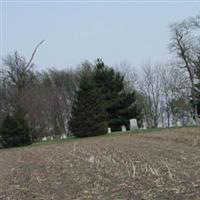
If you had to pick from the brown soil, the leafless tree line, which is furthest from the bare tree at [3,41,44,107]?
the brown soil

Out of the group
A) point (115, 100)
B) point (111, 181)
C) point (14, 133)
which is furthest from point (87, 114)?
point (111, 181)

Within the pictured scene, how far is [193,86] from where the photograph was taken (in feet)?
190

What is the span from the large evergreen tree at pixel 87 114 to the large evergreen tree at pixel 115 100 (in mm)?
9650

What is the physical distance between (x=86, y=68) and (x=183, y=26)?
17562 millimetres

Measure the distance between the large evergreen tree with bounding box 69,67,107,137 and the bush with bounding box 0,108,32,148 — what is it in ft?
14.3

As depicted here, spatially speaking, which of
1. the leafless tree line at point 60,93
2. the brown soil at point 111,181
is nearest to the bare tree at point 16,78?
the leafless tree line at point 60,93

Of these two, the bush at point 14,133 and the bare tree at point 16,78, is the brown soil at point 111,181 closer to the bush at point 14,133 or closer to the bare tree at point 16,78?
the bush at point 14,133

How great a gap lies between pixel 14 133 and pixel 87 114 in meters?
6.61

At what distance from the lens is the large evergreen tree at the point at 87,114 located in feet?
140

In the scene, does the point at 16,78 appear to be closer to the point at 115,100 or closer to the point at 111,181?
the point at 115,100

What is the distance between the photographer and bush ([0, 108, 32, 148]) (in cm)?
4116

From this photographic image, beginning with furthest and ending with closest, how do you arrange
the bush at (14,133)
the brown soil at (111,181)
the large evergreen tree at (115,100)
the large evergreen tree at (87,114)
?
the large evergreen tree at (115,100) < the large evergreen tree at (87,114) < the bush at (14,133) < the brown soil at (111,181)

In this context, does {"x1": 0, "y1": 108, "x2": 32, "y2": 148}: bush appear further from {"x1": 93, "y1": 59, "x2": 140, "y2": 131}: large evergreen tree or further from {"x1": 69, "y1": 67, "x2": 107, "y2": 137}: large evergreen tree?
{"x1": 93, "y1": 59, "x2": 140, "y2": 131}: large evergreen tree

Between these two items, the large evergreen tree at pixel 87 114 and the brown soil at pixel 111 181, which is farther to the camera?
the large evergreen tree at pixel 87 114
